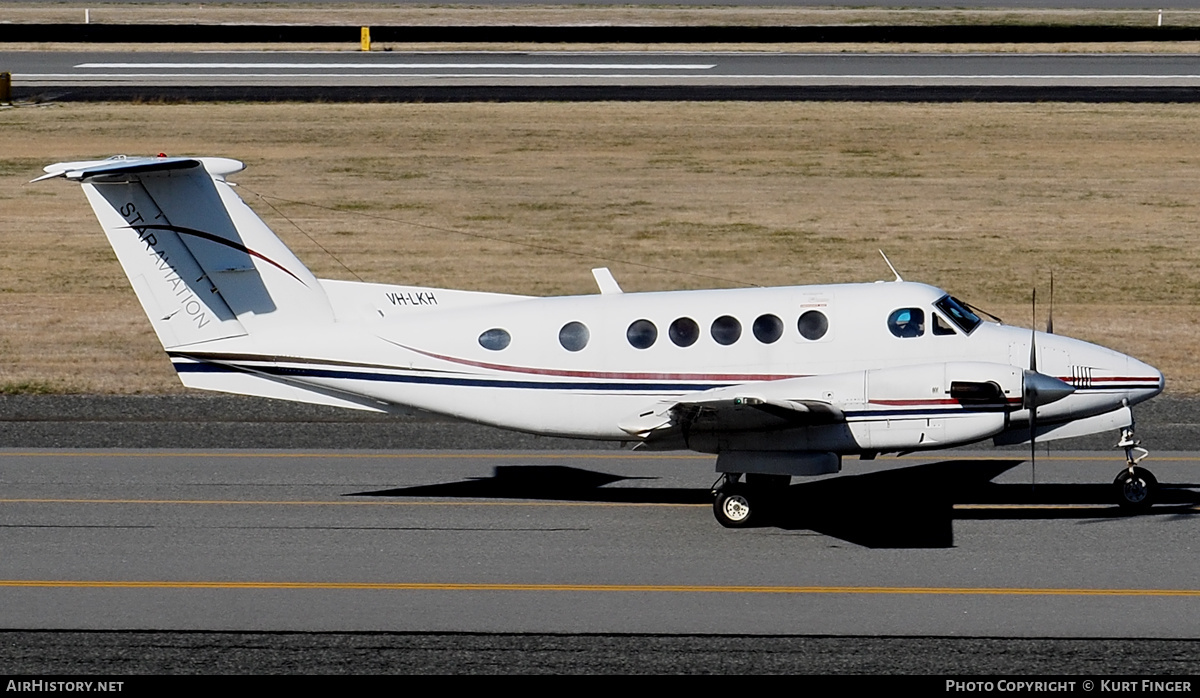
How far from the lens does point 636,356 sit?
14.1 m

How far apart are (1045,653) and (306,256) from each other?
22028mm

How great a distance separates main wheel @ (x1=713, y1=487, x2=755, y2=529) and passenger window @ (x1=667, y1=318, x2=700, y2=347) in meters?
1.54

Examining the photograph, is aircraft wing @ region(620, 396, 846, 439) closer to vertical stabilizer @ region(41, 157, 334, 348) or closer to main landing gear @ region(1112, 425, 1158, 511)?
main landing gear @ region(1112, 425, 1158, 511)

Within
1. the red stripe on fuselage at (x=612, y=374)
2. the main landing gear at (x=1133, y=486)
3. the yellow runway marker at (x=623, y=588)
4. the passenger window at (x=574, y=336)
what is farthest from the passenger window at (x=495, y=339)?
the main landing gear at (x=1133, y=486)

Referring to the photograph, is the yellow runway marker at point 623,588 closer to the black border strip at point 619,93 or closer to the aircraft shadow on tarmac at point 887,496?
the aircraft shadow on tarmac at point 887,496

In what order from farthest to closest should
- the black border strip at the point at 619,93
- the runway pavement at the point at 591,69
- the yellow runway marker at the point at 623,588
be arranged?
the runway pavement at the point at 591,69, the black border strip at the point at 619,93, the yellow runway marker at the point at 623,588

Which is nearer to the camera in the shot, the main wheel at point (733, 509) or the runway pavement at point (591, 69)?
the main wheel at point (733, 509)

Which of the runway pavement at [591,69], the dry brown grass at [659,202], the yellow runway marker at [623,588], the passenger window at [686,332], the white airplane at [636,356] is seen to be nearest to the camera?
the yellow runway marker at [623,588]

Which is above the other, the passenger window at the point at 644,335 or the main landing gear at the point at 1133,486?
the passenger window at the point at 644,335

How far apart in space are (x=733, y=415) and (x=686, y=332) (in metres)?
1.13

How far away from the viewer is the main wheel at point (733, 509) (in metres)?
13.9

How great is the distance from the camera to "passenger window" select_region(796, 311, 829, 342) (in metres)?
13.9

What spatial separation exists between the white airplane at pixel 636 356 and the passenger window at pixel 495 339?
2 centimetres

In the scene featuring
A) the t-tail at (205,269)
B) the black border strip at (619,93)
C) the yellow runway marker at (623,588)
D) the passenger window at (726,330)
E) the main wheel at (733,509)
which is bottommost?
the yellow runway marker at (623,588)
